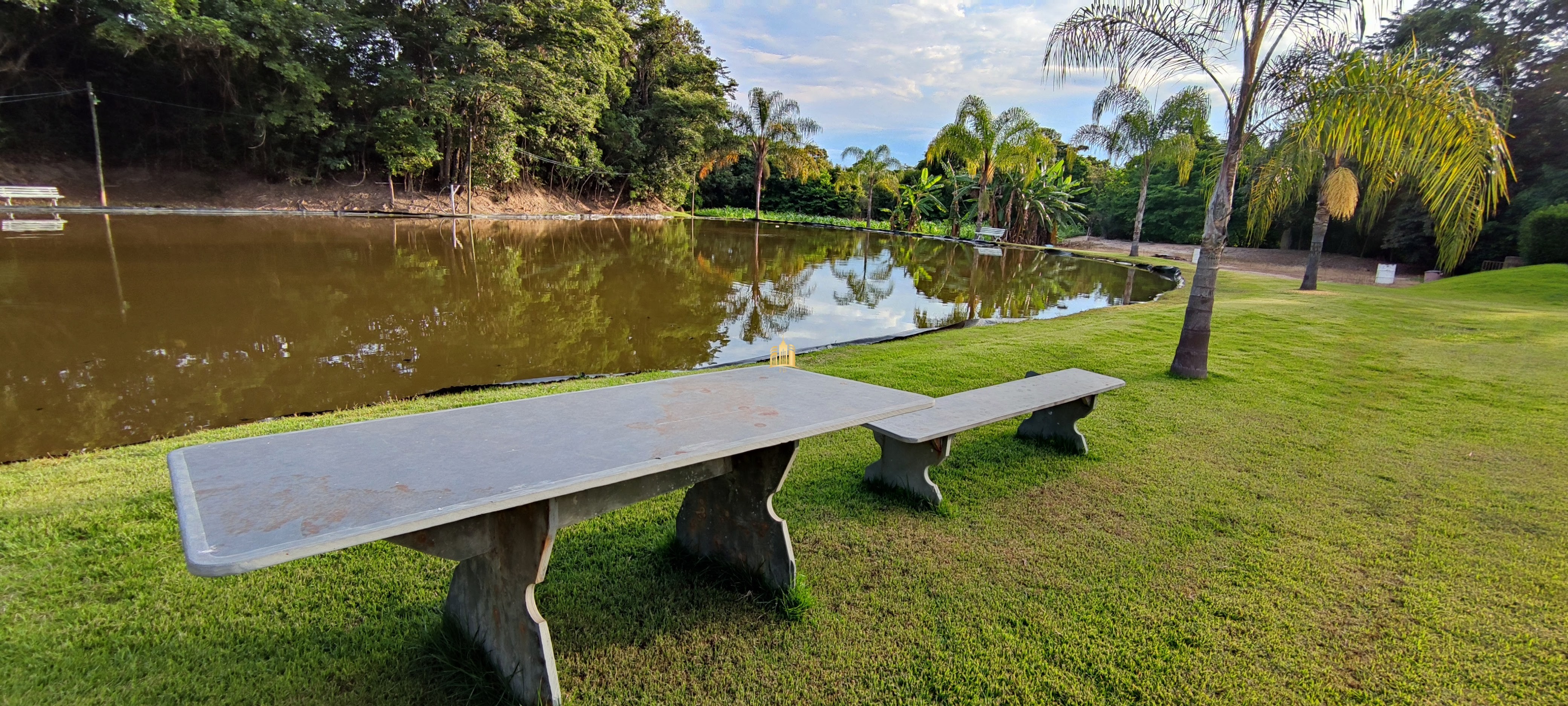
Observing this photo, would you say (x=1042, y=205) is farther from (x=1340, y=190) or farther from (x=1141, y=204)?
(x=1340, y=190)

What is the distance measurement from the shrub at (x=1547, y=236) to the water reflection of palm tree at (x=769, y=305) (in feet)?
57.1

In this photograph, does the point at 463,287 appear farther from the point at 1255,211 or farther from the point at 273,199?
the point at 273,199

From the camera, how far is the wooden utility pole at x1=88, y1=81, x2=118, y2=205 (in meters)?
18.7

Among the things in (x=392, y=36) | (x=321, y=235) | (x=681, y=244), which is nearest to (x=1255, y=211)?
(x=681, y=244)

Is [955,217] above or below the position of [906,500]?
above

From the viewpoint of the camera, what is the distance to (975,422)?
127 inches

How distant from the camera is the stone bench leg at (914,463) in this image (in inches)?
127

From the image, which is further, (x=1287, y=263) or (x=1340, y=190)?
(x=1287, y=263)

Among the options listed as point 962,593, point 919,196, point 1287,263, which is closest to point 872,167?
point 919,196

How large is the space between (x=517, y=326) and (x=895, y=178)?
30.8 metres

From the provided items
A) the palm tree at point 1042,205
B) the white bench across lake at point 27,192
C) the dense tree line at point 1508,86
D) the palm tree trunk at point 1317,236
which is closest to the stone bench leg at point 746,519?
the palm tree trunk at point 1317,236

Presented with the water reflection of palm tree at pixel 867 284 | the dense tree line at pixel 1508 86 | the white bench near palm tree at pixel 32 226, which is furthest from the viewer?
the dense tree line at pixel 1508 86

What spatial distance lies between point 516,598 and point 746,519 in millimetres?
918

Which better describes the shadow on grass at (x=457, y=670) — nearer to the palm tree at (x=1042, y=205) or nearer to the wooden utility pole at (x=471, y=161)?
the wooden utility pole at (x=471, y=161)
